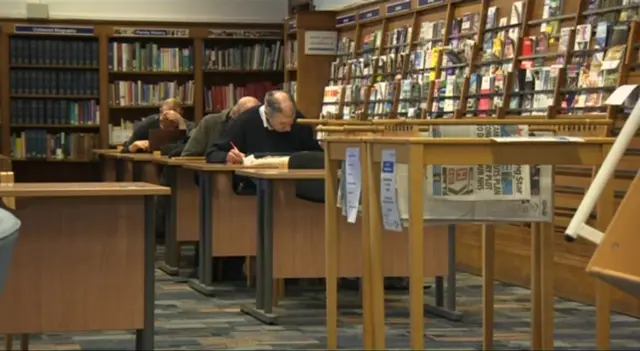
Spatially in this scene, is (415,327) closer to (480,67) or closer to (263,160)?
(263,160)

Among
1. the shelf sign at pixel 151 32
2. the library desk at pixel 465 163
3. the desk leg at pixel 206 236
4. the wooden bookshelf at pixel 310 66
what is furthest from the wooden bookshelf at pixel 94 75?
the library desk at pixel 465 163

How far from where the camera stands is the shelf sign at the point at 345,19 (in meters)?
12.3

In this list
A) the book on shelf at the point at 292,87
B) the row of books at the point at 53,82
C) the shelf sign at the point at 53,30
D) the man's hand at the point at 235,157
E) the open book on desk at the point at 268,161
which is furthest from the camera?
the row of books at the point at 53,82

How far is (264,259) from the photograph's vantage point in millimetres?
6898

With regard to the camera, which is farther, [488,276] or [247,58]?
[247,58]

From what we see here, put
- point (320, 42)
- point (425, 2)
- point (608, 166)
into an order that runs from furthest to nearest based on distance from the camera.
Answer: point (320, 42) → point (425, 2) → point (608, 166)

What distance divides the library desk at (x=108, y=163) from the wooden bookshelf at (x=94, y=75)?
0.85 meters

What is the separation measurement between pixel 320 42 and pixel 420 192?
921 centimetres

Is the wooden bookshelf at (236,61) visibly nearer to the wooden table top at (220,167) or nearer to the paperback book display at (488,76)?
the paperback book display at (488,76)

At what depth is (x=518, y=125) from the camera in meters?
4.59

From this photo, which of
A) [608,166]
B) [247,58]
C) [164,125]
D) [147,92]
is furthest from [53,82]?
[608,166]

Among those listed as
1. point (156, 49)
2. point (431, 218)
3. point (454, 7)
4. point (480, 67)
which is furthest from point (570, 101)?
point (156, 49)

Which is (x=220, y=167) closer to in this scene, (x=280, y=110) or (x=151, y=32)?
(x=280, y=110)

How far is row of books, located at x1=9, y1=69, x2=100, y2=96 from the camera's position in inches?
559
